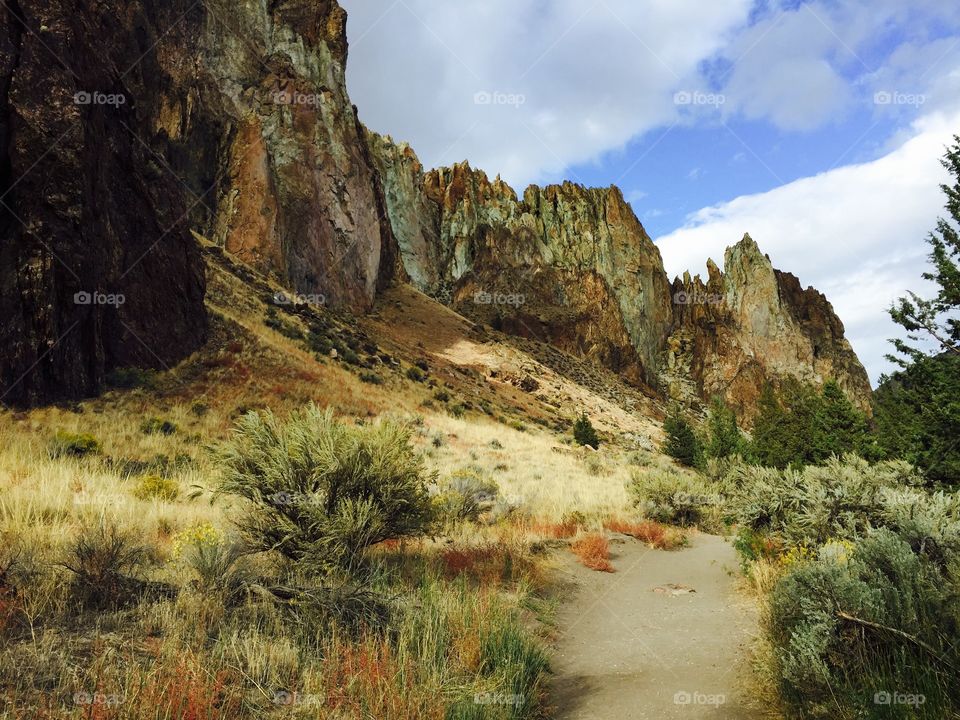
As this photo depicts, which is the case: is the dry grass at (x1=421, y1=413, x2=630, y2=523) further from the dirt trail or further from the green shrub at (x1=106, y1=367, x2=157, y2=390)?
the green shrub at (x1=106, y1=367, x2=157, y2=390)

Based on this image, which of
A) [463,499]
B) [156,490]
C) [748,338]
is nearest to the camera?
[156,490]

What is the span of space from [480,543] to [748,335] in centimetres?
9127

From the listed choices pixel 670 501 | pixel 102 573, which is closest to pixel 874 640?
pixel 102 573

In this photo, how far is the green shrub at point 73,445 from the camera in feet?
36.5

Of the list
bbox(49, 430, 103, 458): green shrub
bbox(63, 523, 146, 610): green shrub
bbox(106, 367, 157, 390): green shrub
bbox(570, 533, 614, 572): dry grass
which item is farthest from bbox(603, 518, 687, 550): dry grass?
bbox(106, 367, 157, 390): green shrub

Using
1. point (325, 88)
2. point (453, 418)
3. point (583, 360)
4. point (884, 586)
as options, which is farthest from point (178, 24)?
point (583, 360)

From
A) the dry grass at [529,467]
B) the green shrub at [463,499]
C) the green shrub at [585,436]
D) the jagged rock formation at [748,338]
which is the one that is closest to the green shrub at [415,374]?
the dry grass at [529,467]

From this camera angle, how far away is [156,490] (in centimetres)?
890

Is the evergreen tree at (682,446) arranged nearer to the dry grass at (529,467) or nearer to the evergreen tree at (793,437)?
the evergreen tree at (793,437)

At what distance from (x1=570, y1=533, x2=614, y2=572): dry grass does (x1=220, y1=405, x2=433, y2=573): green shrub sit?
11.5 feet

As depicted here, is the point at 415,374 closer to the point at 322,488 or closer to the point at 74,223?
the point at 74,223

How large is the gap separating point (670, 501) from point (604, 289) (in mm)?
69119

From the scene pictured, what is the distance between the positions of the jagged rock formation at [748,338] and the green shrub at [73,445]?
83455 millimetres

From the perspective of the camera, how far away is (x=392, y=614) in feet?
14.4
